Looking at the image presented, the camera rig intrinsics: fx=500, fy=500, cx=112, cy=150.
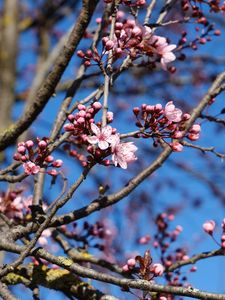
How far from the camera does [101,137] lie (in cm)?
169

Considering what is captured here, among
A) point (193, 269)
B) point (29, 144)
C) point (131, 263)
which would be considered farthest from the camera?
point (193, 269)

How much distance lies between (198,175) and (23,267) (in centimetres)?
549

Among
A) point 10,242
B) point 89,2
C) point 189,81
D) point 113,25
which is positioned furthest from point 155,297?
point 189,81

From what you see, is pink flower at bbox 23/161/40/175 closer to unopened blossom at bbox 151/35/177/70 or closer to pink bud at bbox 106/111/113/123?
pink bud at bbox 106/111/113/123

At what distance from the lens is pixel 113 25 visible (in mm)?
2045

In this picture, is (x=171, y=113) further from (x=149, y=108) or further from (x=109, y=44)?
(x=109, y=44)

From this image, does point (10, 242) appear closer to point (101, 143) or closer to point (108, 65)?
point (101, 143)

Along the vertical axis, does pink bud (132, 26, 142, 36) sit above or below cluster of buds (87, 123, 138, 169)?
above

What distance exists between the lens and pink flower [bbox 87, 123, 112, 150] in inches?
65.7

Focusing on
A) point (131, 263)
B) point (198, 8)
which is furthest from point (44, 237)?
point (198, 8)

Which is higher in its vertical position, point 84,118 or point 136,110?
point 136,110

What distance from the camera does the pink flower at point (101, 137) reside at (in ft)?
5.47

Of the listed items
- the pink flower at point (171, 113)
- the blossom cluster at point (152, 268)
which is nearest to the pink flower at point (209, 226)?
the blossom cluster at point (152, 268)

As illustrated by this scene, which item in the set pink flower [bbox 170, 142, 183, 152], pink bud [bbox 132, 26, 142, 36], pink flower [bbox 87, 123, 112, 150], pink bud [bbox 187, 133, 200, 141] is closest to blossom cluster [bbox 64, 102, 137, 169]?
pink flower [bbox 87, 123, 112, 150]
